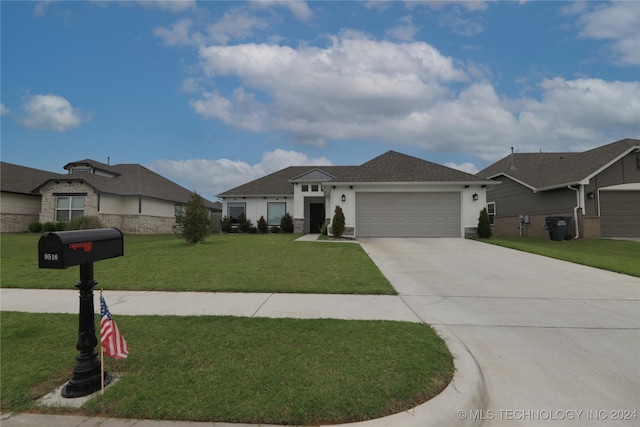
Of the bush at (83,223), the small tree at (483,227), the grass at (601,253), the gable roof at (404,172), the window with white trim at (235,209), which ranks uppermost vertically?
the gable roof at (404,172)

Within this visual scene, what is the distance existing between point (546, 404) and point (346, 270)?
18.2ft

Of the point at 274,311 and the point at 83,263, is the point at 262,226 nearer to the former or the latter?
the point at 274,311

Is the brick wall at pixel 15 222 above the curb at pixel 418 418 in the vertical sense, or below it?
above

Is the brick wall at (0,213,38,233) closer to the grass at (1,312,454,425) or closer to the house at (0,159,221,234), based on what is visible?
the house at (0,159,221,234)

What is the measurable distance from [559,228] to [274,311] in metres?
17.4

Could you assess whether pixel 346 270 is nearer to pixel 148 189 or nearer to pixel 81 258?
pixel 81 258

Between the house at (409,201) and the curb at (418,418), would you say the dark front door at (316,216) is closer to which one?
the house at (409,201)

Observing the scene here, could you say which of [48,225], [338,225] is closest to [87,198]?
[48,225]

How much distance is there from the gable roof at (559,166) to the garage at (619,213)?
65.9 inches

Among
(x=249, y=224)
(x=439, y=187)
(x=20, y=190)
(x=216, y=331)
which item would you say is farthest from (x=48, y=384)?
(x=20, y=190)

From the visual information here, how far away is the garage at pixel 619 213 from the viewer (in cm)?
1684

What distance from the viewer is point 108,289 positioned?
6445mm

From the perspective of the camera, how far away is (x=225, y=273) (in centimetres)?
771

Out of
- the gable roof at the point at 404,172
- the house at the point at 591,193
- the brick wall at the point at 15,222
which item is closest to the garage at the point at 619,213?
the house at the point at 591,193
